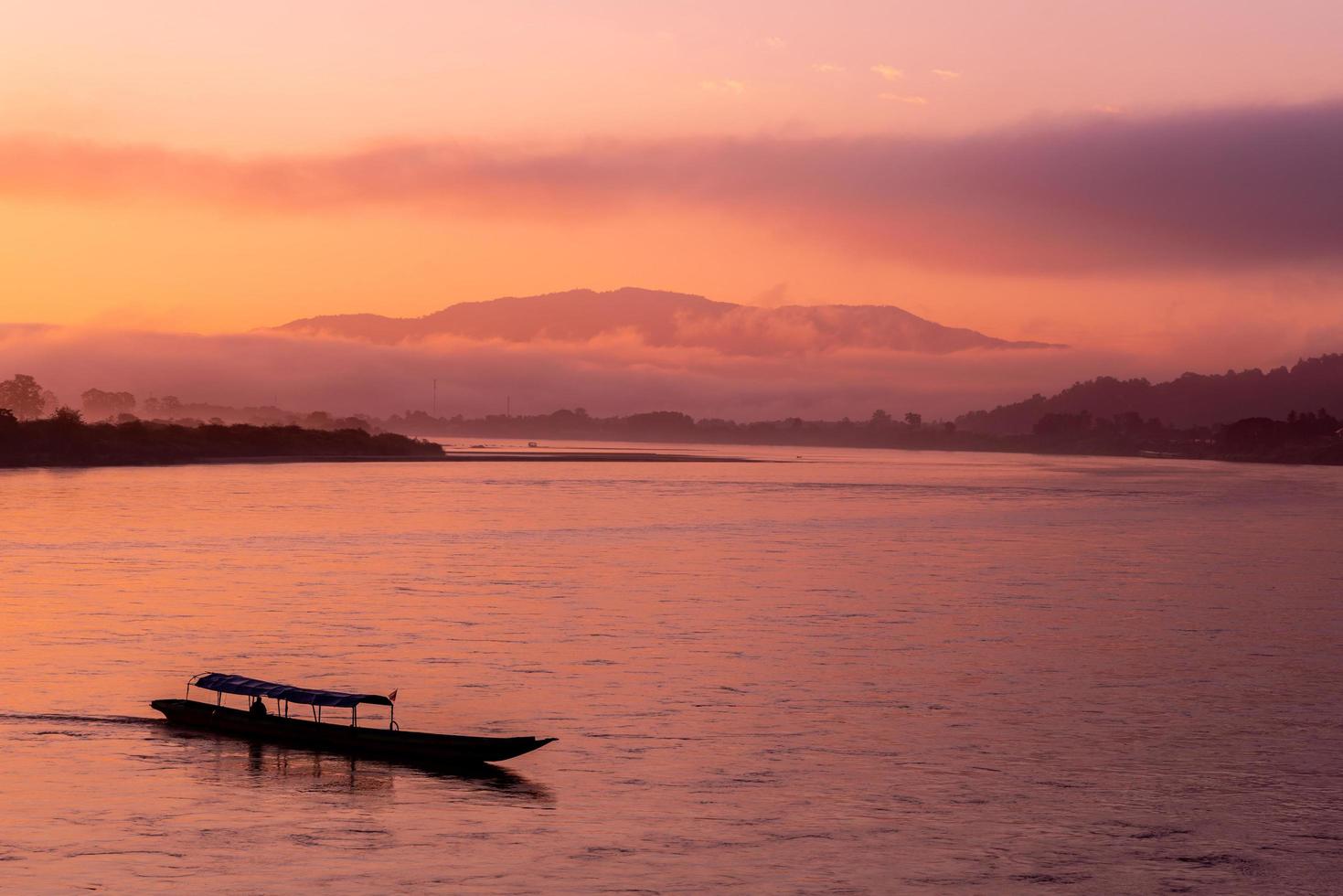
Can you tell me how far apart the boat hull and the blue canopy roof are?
54cm

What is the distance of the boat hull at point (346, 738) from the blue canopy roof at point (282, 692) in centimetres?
54

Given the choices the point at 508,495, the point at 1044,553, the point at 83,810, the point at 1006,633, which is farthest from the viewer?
the point at 508,495

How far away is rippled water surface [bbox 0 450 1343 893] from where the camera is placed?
1045 inches

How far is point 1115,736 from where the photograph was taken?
36781 millimetres

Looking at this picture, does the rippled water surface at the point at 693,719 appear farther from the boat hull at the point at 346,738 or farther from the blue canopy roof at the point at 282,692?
the blue canopy roof at the point at 282,692

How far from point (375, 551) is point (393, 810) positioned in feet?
186

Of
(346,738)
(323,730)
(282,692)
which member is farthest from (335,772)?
(282,692)

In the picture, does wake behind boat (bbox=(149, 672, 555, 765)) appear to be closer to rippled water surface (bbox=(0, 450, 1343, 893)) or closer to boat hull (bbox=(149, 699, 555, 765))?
boat hull (bbox=(149, 699, 555, 765))

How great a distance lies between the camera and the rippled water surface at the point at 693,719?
87.0 feet

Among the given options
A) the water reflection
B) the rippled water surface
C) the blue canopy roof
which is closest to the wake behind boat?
the blue canopy roof

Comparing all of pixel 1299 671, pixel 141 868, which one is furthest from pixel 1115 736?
pixel 141 868

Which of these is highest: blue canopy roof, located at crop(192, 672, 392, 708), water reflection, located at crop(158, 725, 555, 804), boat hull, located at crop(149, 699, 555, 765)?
blue canopy roof, located at crop(192, 672, 392, 708)

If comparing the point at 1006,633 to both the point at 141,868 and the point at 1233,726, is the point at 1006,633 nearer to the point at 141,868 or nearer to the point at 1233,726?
the point at 1233,726

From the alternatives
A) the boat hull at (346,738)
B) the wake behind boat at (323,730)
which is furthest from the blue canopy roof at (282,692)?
the boat hull at (346,738)
